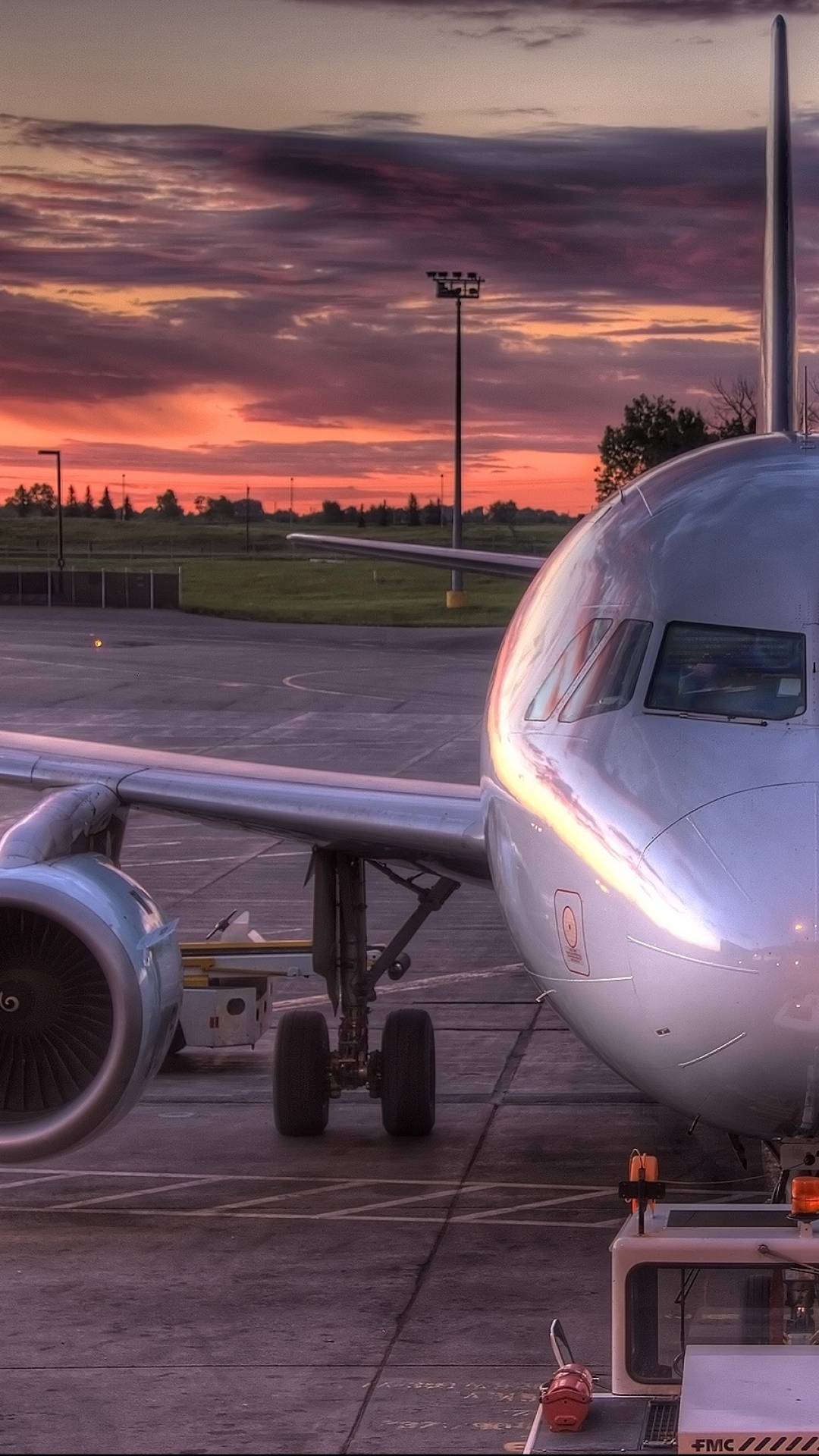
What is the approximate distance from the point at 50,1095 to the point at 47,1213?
103cm

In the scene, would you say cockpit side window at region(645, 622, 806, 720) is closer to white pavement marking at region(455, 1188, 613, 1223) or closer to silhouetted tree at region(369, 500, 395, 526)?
white pavement marking at region(455, 1188, 613, 1223)

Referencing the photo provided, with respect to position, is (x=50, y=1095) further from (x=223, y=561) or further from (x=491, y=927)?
(x=223, y=561)

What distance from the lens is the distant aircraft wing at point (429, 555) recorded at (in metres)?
15.1

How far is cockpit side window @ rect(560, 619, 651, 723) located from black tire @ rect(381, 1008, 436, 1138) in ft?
15.4

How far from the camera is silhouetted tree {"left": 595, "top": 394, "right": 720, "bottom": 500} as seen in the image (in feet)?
424

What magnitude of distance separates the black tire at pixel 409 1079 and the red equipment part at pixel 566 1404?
663cm

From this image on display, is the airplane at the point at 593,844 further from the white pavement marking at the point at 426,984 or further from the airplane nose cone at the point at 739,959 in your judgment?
the white pavement marking at the point at 426,984

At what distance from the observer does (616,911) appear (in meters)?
8.59

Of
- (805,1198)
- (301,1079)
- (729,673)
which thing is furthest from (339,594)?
(805,1198)

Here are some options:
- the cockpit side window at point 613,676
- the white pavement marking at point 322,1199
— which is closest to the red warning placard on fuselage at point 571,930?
the cockpit side window at point 613,676

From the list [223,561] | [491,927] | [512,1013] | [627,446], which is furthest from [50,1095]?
[223,561]

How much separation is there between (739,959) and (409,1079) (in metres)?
6.44

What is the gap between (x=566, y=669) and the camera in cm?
1010

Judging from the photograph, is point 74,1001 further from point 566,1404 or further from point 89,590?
point 89,590
